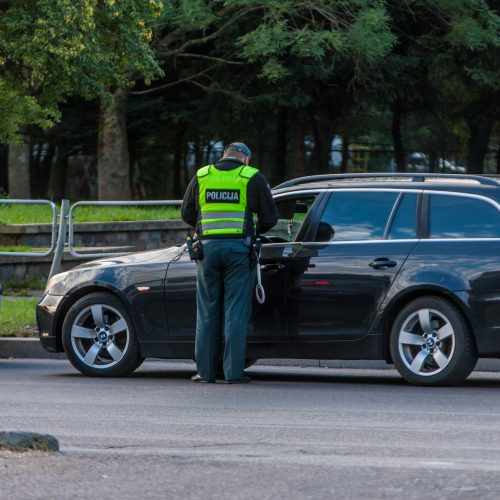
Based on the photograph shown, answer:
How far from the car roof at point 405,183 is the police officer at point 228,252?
0.65 metres

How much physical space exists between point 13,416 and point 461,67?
27.0 meters

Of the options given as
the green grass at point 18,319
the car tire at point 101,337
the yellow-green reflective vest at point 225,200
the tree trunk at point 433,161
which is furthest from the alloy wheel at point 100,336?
the tree trunk at point 433,161

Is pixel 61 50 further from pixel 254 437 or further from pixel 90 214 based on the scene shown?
pixel 254 437

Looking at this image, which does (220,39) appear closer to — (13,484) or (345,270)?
(345,270)

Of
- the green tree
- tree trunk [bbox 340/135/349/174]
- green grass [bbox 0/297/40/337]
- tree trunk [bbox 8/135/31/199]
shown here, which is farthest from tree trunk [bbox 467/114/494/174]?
green grass [bbox 0/297/40/337]

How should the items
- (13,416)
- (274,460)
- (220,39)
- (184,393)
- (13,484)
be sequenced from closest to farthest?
(13,484)
(274,460)
(13,416)
(184,393)
(220,39)

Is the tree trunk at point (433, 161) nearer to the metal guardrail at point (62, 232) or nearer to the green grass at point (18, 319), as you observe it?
the metal guardrail at point (62, 232)

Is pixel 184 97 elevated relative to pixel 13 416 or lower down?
elevated

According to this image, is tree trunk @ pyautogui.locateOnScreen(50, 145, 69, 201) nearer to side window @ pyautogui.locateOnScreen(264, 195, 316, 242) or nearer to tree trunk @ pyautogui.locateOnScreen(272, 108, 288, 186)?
tree trunk @ pyautogui.locateOnScreen(272, 108, 288, 186)

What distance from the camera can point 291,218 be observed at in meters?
11.0

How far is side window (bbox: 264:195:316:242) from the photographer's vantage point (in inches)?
425

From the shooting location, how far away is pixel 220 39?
3294 cm

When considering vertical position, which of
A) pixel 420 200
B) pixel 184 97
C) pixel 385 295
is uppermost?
pixel 184 97

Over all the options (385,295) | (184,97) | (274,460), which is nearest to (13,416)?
(274,460)
